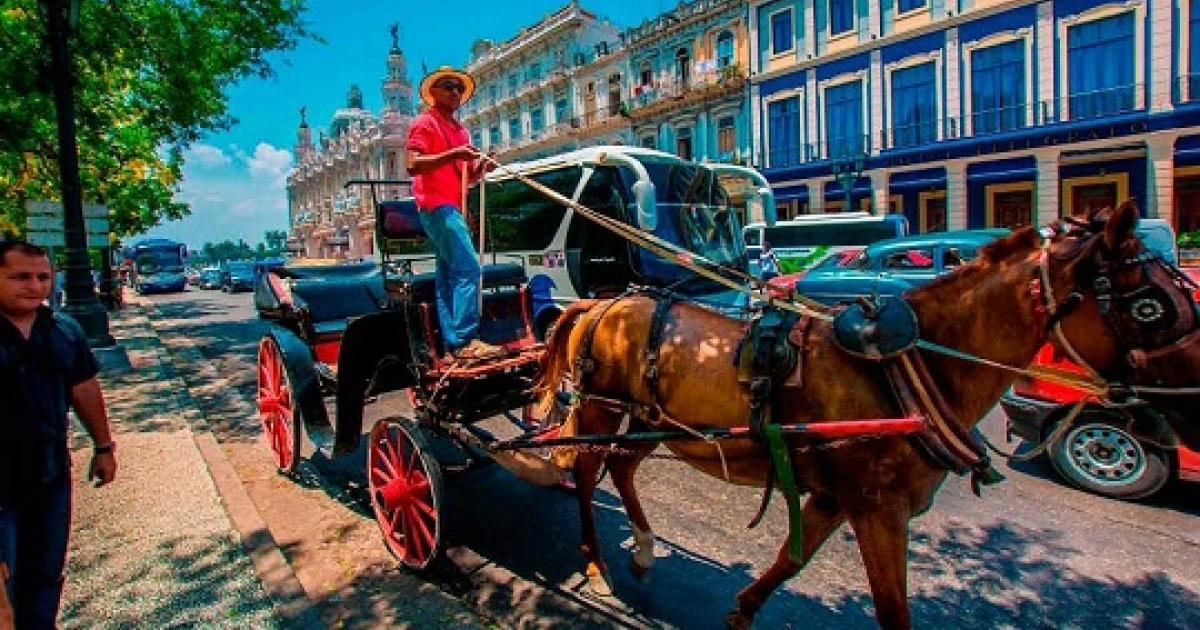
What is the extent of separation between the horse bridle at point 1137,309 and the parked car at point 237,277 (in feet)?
129

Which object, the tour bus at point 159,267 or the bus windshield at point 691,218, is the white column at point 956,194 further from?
the tour bus at point 159,267

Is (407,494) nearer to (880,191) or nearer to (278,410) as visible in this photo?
(278,410)

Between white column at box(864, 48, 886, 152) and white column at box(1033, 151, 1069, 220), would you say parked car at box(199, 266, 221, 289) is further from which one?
white column at box(1033, 151, 1069, 220)

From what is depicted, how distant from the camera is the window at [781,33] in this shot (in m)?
26.6

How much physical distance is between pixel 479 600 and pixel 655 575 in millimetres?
999

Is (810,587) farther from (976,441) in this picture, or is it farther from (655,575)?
(976,441)

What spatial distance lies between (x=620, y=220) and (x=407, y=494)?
22.2ft

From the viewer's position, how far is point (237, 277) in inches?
1401

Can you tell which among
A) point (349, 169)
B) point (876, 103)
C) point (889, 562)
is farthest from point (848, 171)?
point (349, 169)

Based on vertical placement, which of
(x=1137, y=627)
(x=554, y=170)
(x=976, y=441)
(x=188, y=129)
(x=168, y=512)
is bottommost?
(x=1137, y=627)

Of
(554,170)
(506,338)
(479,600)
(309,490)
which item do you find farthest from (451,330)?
(554,170)

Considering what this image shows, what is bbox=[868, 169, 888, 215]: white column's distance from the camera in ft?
79.4

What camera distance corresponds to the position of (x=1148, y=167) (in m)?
18.3

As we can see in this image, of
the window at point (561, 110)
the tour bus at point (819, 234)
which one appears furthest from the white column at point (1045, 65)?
the window at point (561, 110)
